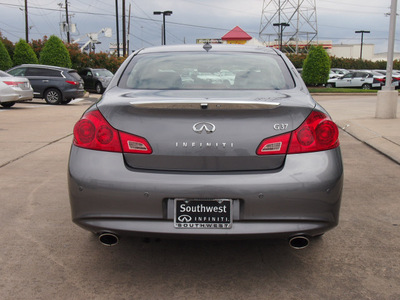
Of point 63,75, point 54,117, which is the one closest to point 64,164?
point 54,117

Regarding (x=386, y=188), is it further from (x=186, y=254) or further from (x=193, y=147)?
(x=193, y=147)

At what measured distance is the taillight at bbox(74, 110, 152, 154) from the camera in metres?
2.97

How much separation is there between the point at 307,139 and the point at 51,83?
1779cm

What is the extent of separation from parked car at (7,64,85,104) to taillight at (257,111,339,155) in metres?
17.4

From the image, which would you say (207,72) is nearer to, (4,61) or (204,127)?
(204,127)

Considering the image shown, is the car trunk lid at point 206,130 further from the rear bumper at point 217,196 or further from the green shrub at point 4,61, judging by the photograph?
the green shrub at point 4,61

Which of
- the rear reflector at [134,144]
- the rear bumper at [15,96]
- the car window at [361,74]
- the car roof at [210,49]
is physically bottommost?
the rear bumper at [15,96]

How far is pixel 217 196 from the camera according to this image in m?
2.86

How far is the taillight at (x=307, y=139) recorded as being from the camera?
2.95 meters

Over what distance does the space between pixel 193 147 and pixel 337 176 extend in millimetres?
913

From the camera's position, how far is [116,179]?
115 inches

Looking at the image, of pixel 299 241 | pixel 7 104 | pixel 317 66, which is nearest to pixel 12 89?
pixel 7 104

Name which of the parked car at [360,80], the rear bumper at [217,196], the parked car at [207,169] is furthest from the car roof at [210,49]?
the parked car at [360,80]

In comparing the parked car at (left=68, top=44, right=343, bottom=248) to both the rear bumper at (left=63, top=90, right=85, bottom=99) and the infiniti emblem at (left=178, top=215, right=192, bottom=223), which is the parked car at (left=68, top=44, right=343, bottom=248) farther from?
the rear bumper at (left=63, top=90, right=85, bottom=99)
